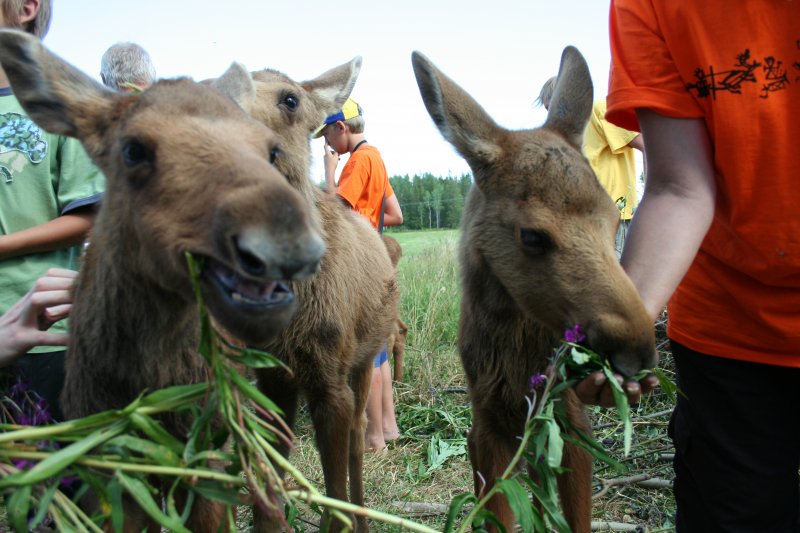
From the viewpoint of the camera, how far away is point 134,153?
2.56m

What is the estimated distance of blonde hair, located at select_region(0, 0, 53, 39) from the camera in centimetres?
353

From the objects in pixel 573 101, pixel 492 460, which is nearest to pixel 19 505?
pixel 492 460

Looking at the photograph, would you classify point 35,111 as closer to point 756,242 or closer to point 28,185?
point 28,185

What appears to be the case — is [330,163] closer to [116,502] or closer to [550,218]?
[550,218]

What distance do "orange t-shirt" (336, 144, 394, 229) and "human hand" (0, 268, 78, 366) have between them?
12.9 ft

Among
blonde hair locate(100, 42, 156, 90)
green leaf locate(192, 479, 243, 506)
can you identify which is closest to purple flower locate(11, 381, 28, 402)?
green leaf locate(192, 479, 243, 506)

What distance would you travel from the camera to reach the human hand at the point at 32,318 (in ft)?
9.45

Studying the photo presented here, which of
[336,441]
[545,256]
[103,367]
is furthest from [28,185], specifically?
[545,256]

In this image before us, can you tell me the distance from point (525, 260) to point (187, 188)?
1.60 m

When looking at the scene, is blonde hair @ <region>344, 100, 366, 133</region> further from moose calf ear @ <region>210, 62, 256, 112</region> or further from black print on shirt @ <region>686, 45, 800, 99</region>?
black print on shirt @ <region>686, 45, 800, 99</region>

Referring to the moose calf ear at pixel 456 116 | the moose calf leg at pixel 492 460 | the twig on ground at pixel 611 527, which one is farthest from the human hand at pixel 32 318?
the twig on ground at pixel 611 527

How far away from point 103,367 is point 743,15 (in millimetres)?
2999

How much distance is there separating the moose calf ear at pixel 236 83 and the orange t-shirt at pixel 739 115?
2.18 metres

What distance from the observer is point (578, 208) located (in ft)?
9.92
